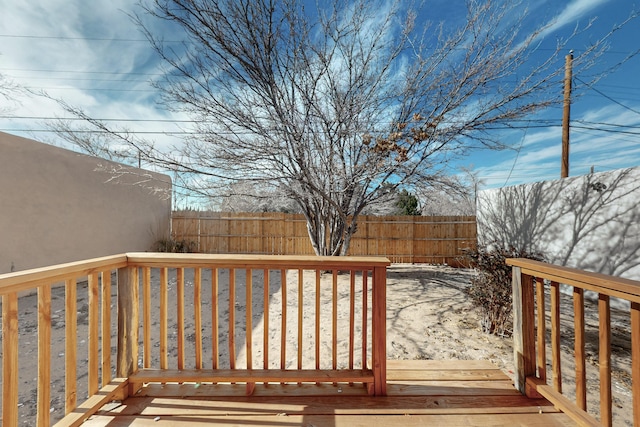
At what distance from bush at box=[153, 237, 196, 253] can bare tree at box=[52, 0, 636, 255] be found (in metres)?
3.96

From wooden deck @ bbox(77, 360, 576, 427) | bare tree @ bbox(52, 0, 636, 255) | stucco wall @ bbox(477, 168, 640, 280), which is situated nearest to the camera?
wooden deck @ bbox(77, 360, 576, 427)

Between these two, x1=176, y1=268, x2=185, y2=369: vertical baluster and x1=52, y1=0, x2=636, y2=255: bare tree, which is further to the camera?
x1=52, y1=0, x2=636, y2=255: bare tree

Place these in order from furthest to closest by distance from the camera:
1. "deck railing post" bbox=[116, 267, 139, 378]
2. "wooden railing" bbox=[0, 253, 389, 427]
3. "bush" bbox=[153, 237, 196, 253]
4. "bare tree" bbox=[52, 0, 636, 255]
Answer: "bush" bbox=[153, 237, 196, 253], "bare tree" bbox=[52, 0, 636, 255], "deck railing post" bbox=[116, 267, 139, 378], "wooden railing" bbox=[0, 253, 389, 427]

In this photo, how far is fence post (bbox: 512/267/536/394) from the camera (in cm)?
174

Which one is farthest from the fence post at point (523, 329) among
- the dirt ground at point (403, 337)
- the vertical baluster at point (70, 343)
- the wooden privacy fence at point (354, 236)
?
the wooden privacy fence at point (354, 236)

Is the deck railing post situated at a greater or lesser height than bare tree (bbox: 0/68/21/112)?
lesser

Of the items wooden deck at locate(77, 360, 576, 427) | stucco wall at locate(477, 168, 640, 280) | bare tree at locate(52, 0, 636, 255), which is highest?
bare tree at locate(52, 0, 636, 255)

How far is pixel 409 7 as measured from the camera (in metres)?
4.29

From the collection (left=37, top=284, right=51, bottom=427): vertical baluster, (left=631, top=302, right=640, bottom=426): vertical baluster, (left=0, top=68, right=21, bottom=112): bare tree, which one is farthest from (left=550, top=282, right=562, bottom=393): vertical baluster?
(left=0, top=68, right=21, bottom=112): bare tree

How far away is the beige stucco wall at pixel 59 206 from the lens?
4453 mm

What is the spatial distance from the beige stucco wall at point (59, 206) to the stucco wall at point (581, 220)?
814cm

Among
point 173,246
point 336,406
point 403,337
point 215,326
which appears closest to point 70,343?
point 215,326

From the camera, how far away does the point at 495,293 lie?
10.5 ft

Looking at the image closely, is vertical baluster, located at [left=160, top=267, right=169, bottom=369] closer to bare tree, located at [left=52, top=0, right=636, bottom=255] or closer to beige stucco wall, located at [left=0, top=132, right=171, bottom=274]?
bare tree, located at [left=52, top=0, right=636, bottom=255]
